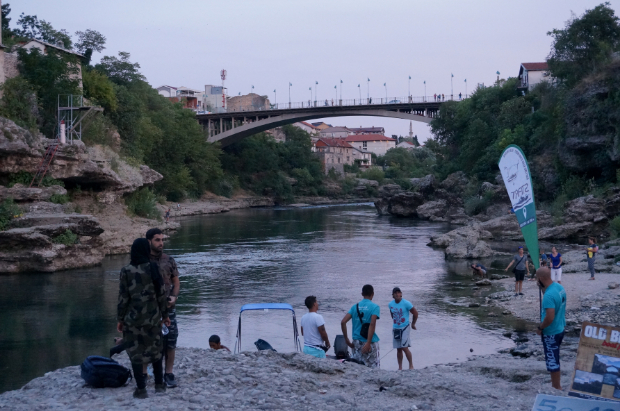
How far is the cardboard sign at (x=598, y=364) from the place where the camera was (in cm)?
613

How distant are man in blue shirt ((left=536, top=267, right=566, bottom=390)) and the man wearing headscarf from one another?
13.9ft

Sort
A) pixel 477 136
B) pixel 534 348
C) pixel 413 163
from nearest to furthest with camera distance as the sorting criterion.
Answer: pixel 534 348, pixel 477 136, pixel 413 163

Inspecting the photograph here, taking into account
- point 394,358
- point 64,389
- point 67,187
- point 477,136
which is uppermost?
point 477,136

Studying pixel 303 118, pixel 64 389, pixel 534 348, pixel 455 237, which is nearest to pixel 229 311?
pixel 534 348

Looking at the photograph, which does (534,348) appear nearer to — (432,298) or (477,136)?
(432,298)

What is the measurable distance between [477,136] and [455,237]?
25.9 meters

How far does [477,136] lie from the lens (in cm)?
5331

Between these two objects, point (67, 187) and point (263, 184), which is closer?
point (67, 187)

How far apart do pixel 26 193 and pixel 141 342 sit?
1980 centimetres

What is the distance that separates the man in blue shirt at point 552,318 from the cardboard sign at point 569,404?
1767mm

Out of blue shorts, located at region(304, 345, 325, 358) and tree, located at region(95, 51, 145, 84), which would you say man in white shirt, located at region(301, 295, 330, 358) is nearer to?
blue shorts, located at region(304, 345, 325, 358)

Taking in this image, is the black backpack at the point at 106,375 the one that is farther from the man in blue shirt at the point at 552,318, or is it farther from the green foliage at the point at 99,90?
the green foliage at the point at 99,90

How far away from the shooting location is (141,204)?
36406 millimetres

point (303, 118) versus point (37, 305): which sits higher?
point (303, 118)
